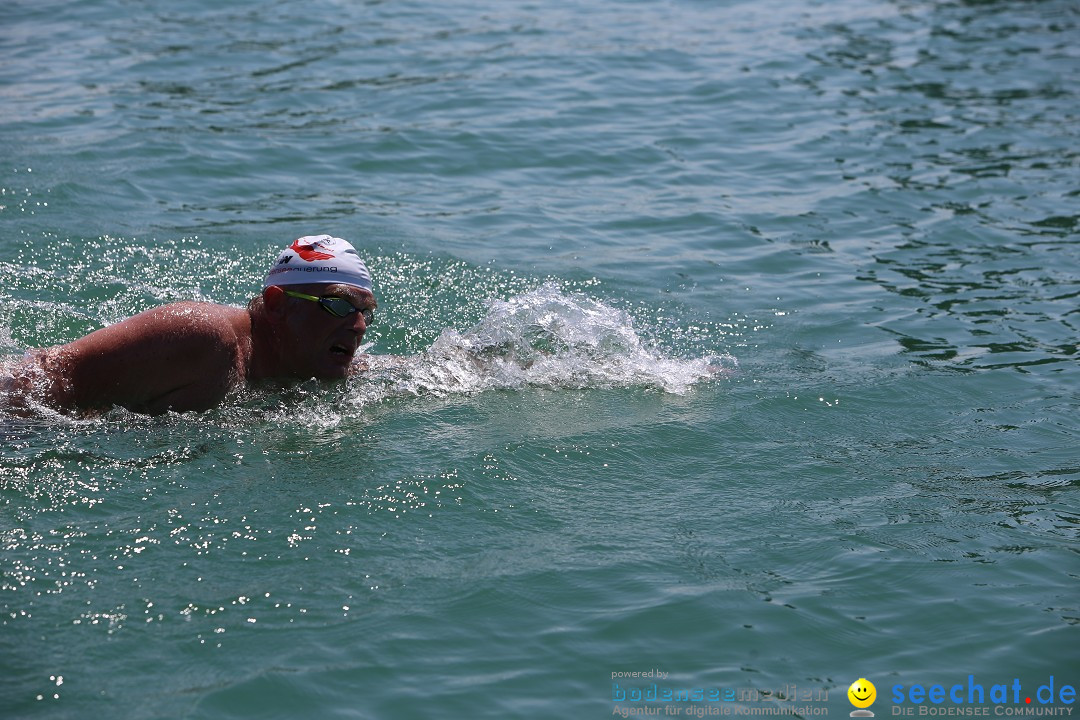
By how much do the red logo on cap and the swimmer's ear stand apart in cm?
24

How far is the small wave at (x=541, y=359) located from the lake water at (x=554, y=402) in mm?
30

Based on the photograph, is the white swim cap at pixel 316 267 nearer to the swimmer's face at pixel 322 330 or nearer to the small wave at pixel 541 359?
the swimmer's face at pixel 322 330

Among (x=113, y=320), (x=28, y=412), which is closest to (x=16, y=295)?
(x=113, y=320)

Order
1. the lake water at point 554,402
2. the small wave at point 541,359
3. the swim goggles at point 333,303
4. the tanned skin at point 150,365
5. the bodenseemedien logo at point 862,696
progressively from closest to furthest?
the bodenseemedien logo at point 862,696 → the lake water at point 554,402 → the tanned skin at point 150,365 → the swim goggles at point 333,303 → the small wave at point 541,359

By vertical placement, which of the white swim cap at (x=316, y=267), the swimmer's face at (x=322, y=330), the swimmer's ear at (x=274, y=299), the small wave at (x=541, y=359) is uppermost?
the white swim cap at (x=316, y=267)

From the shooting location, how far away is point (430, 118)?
13.6 metres

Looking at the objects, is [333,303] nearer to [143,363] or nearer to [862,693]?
[143,363]

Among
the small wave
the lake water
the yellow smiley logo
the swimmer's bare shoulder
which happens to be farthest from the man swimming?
the yellow smiley logo

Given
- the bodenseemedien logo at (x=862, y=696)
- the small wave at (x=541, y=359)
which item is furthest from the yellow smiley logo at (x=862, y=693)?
the small wave at (x=541, y=359)

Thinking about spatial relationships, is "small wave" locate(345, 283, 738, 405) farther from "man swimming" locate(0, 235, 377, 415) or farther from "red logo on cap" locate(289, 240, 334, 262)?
"red logo on cap" locate(289, 240, 334, 262)

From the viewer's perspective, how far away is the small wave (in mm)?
7230

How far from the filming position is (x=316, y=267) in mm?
6629

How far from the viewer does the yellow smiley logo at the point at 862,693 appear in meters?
4.33

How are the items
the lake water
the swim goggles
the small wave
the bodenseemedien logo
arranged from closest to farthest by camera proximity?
1. the bodenseemedien logo
2. the lake water
3. the swim goggles
4. the small wave
